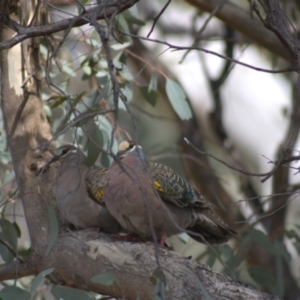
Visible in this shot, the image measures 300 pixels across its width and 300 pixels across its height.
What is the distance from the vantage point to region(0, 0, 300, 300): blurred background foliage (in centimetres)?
297

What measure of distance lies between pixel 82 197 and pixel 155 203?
0.44 meters

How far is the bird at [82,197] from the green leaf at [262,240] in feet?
2.56

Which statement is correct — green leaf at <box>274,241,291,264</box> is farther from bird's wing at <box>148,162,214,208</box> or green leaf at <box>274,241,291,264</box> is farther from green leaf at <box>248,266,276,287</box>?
bird's wing at <box>148,162,214,208</box>

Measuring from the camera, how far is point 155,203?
3.37 meters

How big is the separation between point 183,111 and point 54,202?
37.4 inches

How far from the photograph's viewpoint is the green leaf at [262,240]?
3.71 m

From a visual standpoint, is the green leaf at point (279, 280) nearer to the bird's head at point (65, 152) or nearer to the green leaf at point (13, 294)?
the bird's head at point (65, 152)

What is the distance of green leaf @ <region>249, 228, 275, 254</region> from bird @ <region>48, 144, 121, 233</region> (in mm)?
779

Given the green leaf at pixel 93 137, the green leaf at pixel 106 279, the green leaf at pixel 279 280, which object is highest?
the green leaf at pixel 93 137

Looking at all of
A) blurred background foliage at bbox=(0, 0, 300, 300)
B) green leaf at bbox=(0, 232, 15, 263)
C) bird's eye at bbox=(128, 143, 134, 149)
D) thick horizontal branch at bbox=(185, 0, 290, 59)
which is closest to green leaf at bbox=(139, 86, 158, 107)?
blurred background foliage at bbox=(0, 0, 300, 300)

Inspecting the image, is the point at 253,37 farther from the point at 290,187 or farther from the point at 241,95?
the point at 241,95

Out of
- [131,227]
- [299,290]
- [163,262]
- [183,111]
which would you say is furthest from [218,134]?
[163,262]

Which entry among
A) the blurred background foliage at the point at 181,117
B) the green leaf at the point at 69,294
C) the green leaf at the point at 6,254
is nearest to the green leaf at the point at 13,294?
the blurred background foliage at the point at 181,117

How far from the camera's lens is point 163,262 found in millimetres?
2715
